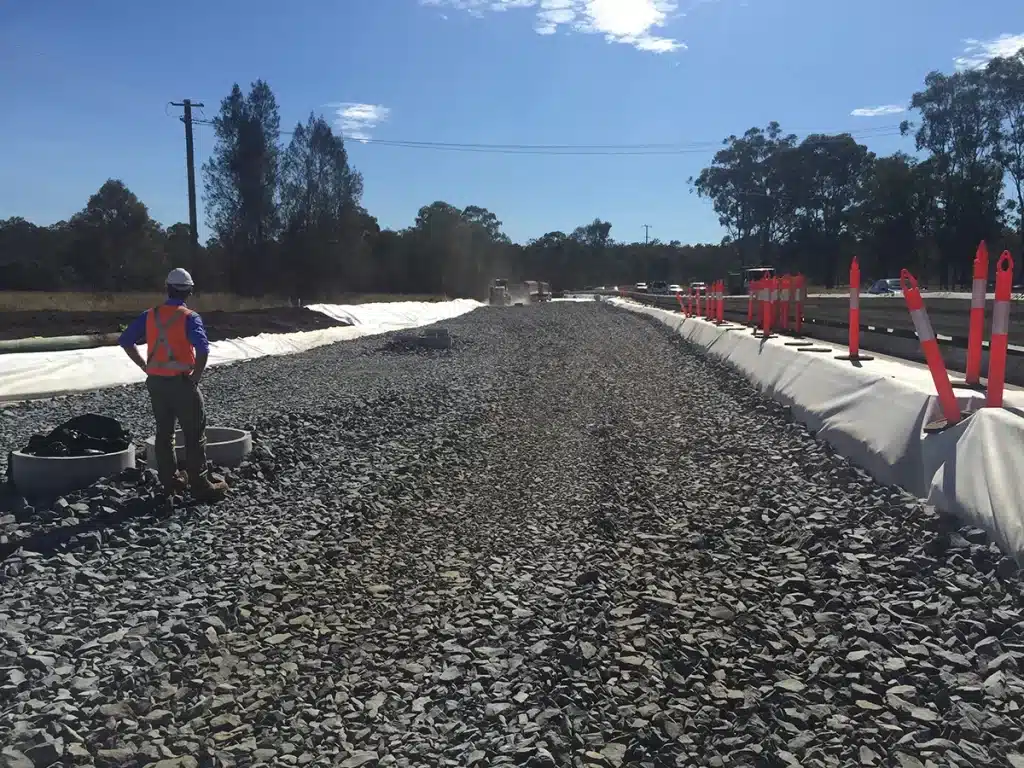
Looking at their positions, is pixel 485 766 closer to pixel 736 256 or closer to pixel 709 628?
pixel 709 628

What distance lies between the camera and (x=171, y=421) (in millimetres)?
6832

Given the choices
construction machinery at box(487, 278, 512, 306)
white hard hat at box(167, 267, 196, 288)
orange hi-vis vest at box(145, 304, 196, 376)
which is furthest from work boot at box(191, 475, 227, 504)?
construction machinery at box(487, 278, 512, 306)

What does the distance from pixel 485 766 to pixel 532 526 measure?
121 inches

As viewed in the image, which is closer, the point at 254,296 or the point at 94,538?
the point at 94,538

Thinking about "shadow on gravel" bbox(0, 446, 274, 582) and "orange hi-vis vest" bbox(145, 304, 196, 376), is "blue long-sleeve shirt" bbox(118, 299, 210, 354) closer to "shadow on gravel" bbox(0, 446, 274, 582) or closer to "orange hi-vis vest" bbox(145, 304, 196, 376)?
"orange hi-vis vest" bbox(145, 304, 196, 376)

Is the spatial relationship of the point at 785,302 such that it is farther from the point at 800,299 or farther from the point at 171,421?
the point at 171,421

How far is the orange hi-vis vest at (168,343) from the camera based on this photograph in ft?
21.7

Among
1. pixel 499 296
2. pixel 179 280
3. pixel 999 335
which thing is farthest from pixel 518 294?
pixel 999 335

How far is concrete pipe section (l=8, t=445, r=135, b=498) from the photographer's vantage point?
6.88 meters

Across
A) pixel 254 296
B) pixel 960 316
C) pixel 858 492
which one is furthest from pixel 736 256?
pixel 858 492

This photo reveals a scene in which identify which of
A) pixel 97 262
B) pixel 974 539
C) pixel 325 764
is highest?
pixel 97 262

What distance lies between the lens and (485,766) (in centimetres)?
325

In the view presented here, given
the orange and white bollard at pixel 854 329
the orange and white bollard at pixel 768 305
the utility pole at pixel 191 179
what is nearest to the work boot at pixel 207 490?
the orange and white bollard at pixel 854 329

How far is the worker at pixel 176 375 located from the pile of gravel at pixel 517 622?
32 centimetres
